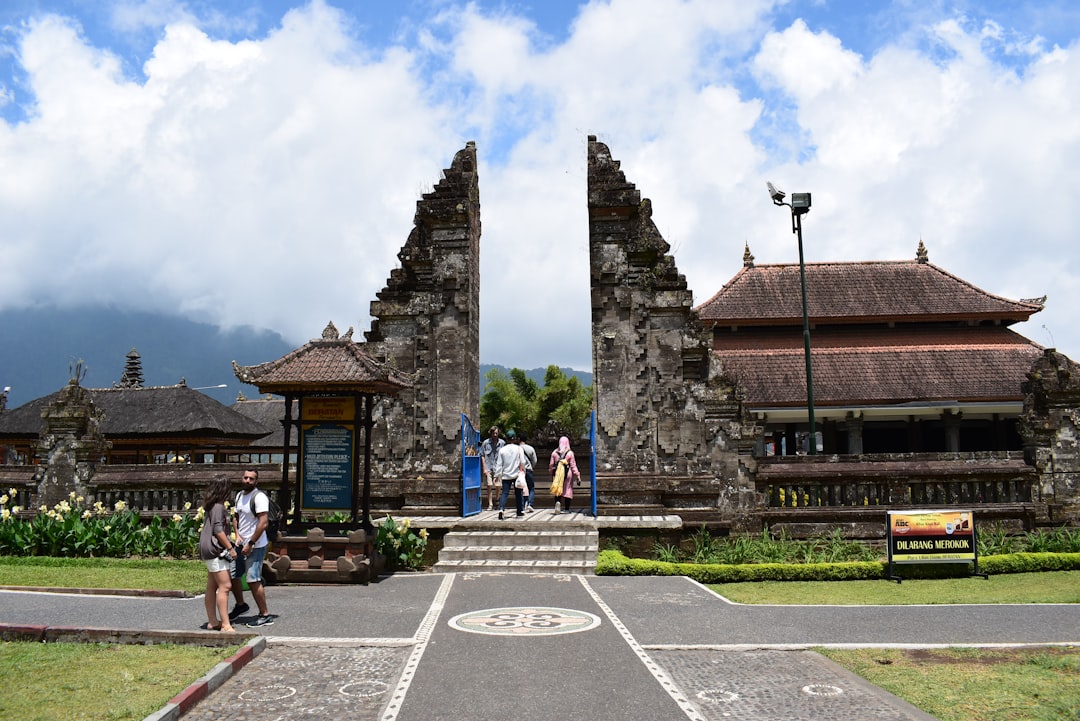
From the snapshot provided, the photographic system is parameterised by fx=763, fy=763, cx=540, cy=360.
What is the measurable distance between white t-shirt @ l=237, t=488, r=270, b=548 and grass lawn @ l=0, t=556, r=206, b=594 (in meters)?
2.56

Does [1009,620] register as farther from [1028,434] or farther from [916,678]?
[1028,434]

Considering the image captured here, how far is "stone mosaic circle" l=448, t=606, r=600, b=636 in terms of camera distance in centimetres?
825

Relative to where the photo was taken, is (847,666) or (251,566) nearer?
(847,666)

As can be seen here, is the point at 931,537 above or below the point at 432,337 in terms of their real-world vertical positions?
below

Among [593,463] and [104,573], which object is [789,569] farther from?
[104,573]

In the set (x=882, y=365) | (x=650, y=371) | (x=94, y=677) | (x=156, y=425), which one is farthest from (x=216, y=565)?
(x=882, y=365)

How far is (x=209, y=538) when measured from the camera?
8.09 metres

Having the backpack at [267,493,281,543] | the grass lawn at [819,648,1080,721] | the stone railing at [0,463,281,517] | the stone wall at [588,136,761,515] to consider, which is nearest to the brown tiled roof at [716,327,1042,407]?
the stone wall at [588,136,761,515]

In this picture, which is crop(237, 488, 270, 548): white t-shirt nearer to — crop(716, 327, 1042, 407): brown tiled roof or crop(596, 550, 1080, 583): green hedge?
crop(596, 550, 1080, 583): green hedge

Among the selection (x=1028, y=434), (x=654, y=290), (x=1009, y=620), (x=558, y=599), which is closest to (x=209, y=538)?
(x=558, y=599)

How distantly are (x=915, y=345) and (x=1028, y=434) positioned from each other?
573 inches

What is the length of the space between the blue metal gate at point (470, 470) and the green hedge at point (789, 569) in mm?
4170

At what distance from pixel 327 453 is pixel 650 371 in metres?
7.95

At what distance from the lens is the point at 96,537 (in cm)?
1366
